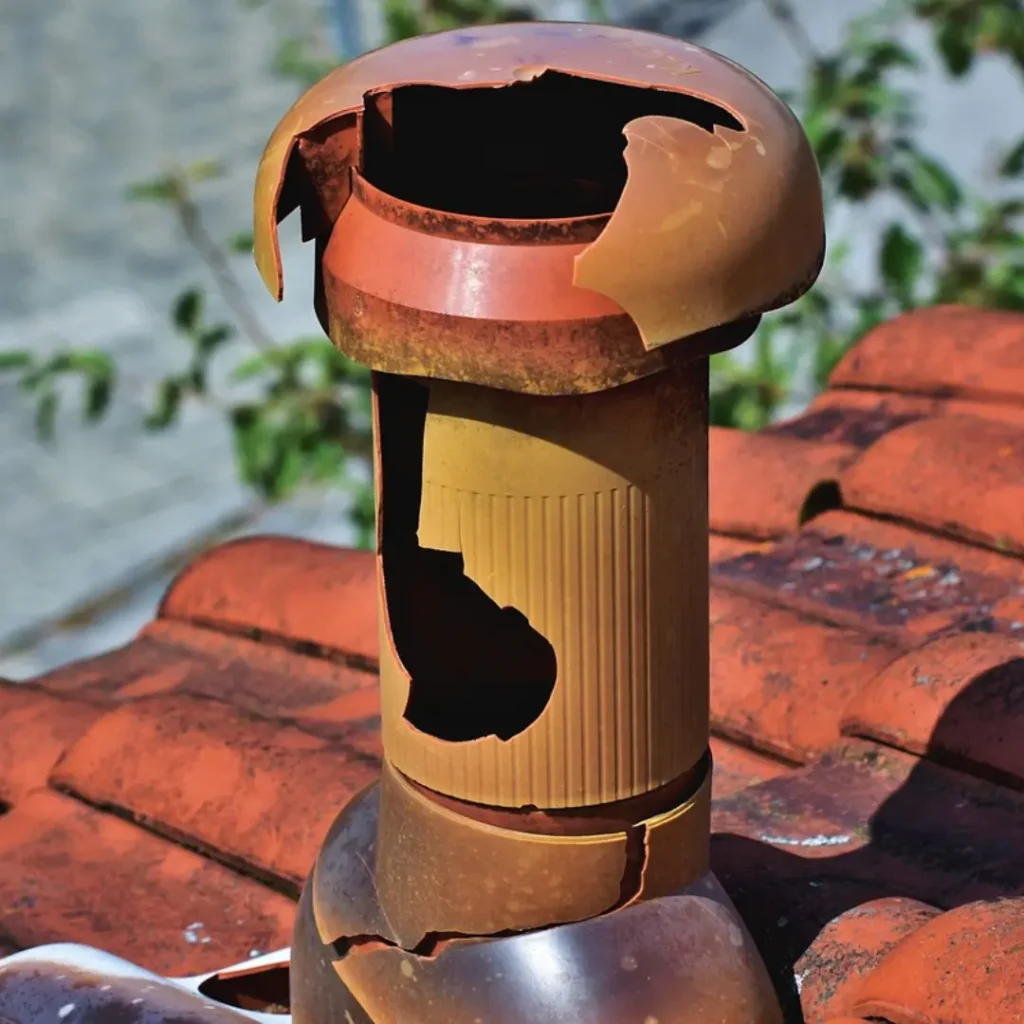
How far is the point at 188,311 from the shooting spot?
4781mm

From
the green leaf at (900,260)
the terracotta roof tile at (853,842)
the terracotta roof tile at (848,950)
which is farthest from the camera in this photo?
the green leaf at (900,260)

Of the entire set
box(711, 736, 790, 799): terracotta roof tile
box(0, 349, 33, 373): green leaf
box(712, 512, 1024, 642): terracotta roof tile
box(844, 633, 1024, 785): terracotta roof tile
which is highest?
box(844, 633, 1024, 785): terracotta roof tile

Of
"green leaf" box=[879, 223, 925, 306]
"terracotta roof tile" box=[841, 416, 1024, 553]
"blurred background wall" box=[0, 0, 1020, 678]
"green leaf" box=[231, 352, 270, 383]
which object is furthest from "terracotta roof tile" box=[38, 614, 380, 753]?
"blurred background wall" box=[0, 0, 1020, 678]

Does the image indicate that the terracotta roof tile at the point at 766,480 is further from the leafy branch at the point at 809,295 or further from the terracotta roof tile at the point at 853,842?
the leafy branch at the point at 809,295

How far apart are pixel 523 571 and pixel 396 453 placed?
19 centimetres

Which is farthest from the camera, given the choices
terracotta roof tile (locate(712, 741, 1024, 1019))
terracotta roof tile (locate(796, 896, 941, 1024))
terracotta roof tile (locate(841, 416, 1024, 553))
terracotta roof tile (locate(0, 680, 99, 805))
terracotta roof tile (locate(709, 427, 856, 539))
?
terracotta roof tile (locate(709, 427, 856, 539))

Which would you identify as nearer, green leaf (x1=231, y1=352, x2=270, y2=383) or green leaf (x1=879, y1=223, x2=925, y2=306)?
green leaf (x1=231, y1=352, x2=270, y2=383)

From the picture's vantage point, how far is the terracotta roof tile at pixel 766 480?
8.84 feet

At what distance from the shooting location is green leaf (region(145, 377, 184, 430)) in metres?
4.91

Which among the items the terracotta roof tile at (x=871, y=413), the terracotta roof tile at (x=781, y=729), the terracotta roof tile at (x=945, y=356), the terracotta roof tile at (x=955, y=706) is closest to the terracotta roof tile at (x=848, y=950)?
the terracotta roof tile at (x=781, y=729)

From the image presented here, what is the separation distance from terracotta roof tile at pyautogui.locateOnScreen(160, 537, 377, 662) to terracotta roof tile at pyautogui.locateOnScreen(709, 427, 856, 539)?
21.2 inches

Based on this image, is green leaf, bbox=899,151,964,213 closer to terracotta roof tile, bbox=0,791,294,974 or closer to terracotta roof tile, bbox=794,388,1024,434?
terracotta roof tile, bbox=794,388,1024,434

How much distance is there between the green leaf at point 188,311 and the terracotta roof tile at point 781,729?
6.47 ft

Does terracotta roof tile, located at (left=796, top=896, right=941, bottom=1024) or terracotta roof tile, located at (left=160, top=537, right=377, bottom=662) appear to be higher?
terracotta roof tile, located at (left=796, top=896, right=941, bottom=1024)
